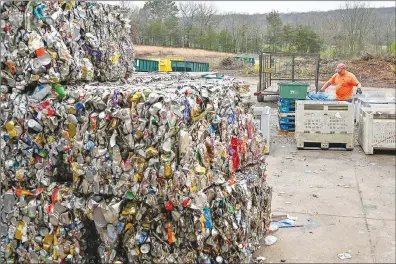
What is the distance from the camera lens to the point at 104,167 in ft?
10.7

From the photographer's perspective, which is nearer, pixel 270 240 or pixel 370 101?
pixel 270 240

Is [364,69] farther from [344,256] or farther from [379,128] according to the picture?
[344,256]

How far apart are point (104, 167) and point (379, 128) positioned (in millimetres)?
6090

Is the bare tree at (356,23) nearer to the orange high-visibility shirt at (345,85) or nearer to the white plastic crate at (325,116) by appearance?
the orange high-visibility shirt at (345,85)

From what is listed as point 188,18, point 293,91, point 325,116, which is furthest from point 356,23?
point 325,116

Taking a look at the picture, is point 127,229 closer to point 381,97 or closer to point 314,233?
point 314,233

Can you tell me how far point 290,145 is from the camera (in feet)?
29.5

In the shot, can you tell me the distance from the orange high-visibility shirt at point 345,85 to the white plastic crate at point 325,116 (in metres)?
1.13

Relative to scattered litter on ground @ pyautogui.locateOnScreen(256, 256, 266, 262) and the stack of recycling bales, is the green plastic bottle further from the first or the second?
scattered litter on ground @ pyautogui.locateOnScreen(256, 256, 266, 262)

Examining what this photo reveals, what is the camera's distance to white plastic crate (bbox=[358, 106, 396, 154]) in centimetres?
791

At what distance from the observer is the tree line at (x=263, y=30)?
27656mm

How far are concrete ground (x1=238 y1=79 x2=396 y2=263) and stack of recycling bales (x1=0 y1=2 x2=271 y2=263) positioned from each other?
99cm

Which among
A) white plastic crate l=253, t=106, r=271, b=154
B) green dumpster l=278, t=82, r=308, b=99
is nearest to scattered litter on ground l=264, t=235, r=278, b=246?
white plastic crate l=253, t=106, r=271, b=154

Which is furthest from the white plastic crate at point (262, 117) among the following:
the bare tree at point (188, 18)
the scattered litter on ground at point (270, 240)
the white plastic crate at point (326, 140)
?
the bare tree at point (188, 18)
